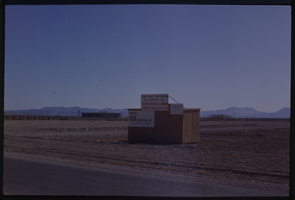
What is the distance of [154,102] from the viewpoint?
1978 cm

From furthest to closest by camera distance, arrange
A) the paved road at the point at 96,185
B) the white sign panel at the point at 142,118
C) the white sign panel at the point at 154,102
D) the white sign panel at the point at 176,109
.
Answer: the white sign panel at the point at 142,118 → the white sign panel at the point at 154,102 → the white sign panel at the point at 176,109 → the paved road at the point at 96,185

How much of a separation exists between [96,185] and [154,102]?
1273cm

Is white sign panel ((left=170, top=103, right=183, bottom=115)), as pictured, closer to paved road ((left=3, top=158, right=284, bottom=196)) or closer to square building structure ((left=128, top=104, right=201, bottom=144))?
square building structure ((left=128, top=104, right=201, bottom=144))

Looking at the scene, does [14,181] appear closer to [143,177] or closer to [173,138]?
[143,177]

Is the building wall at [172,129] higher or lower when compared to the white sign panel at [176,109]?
lower

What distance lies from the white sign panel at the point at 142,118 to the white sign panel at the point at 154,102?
1.43ft

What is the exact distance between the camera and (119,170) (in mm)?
9734

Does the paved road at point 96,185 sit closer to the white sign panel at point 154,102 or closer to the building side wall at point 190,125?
the white sign panel at point 154,102

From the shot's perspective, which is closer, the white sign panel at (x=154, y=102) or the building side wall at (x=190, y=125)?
the building side wall at (x=190, y=125)

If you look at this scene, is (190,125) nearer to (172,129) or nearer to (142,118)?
(172,129)

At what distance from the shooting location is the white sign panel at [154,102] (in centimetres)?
1945

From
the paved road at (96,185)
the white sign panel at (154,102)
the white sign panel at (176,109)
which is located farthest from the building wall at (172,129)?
the paved road at (96,185)

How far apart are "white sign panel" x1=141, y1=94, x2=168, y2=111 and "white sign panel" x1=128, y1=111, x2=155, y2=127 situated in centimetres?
44
